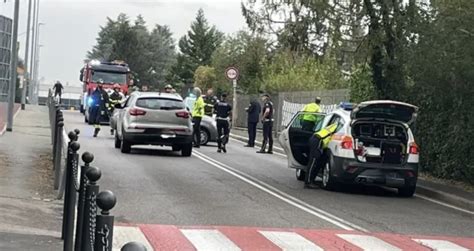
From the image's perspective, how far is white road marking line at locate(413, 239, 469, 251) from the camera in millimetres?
9914

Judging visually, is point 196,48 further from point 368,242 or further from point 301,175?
point 368,242

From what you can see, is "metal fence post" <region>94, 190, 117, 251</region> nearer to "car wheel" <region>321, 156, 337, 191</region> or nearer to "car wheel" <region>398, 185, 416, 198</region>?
"car wheel" <region>321, 156, 337, 191</region>

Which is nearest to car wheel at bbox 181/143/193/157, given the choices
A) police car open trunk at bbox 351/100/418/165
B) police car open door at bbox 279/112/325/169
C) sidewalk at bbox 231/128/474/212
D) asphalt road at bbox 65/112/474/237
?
asphalt road at bbox 65/112/474/237

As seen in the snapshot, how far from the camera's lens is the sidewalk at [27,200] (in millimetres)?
8836

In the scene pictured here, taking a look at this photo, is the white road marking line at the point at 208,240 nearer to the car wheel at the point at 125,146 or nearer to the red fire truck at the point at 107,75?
the car wheel at the point at 125,146

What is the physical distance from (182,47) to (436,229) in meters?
102

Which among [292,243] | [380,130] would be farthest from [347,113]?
[292,243]

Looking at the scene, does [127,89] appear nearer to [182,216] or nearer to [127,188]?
[127,188]

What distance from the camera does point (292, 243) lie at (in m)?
9.67

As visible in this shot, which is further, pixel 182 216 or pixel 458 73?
pixel 458 73

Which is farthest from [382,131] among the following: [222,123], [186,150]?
[222,123]

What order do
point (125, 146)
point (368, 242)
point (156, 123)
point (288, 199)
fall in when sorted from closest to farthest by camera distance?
Answer: 1. point (368, 242)
2. point (288, 199)
3. point (156, 123)
4. point (125, 146)

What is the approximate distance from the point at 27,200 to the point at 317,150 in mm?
5826

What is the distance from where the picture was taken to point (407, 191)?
15367 mm
